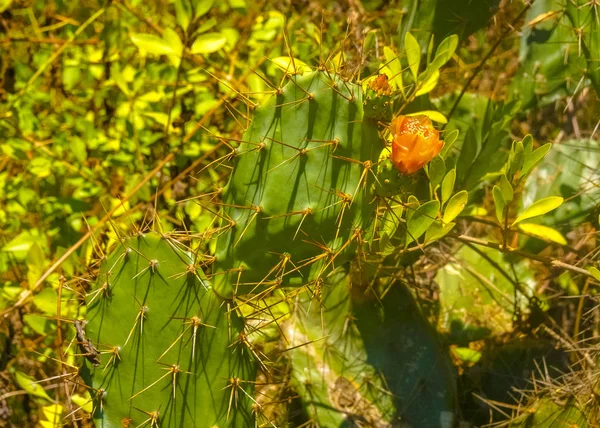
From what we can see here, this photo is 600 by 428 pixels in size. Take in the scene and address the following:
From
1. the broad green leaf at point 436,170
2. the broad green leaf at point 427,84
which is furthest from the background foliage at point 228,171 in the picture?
the broad green leaf at point 436,170

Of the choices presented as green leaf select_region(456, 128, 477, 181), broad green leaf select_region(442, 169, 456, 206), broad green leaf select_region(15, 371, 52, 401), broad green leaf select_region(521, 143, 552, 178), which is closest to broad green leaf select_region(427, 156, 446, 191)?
broad green leaf select_region(442, 169, 456, 206)

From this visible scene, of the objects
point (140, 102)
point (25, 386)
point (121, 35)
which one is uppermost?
point (121, 35)

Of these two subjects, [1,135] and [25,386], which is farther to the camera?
[1,135]

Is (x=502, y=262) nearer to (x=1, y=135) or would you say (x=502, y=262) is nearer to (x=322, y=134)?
(x=322, y=134)

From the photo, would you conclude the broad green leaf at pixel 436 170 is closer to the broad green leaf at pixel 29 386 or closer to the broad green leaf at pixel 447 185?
the broad green leaf at pixel 447 185

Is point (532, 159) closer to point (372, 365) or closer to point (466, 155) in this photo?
point (466, 155)

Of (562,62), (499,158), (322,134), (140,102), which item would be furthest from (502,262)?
(140,102)
